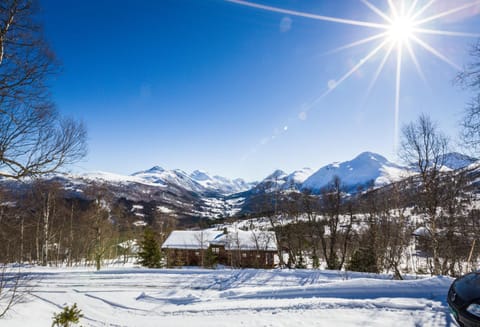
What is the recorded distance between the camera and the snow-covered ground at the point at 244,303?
5.88 meters

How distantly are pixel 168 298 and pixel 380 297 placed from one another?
8.07 meters

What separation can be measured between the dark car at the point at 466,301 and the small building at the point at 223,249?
31.9 meters

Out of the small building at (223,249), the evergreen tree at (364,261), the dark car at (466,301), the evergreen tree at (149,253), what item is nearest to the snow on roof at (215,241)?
the small building at (223,249)

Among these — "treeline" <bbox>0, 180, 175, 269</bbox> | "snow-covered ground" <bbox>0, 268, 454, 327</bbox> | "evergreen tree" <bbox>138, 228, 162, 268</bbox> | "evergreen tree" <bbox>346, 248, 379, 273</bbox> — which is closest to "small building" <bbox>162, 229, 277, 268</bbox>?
"evergreen tree" <bbox>138, 228, 162, 268</bbox>

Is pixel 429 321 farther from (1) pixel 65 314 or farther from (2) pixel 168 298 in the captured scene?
(2) pixel 168 298

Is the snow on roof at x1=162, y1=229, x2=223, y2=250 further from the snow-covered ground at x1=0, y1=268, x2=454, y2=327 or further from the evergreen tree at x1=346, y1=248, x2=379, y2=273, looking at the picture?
the snow-covered ground at x1=0, y1=268, x2=454, y2=327

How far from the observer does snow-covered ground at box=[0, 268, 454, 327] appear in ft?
19.3

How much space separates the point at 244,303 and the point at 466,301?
5.80 metres

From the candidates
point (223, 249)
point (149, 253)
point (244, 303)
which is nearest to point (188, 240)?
point (223, 249)

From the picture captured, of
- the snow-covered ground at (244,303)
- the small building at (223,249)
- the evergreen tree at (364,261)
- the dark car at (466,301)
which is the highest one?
the dark car at (466,301)

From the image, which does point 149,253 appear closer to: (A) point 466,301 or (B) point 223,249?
(B) point 223,249

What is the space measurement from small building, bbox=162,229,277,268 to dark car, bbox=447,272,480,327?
3194cm

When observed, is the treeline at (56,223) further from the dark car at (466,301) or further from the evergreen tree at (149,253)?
the dark car at (466,301)

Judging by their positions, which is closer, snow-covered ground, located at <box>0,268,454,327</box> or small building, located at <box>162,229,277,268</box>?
snow-covered ground, located at <box>0,268,454,327</box>
